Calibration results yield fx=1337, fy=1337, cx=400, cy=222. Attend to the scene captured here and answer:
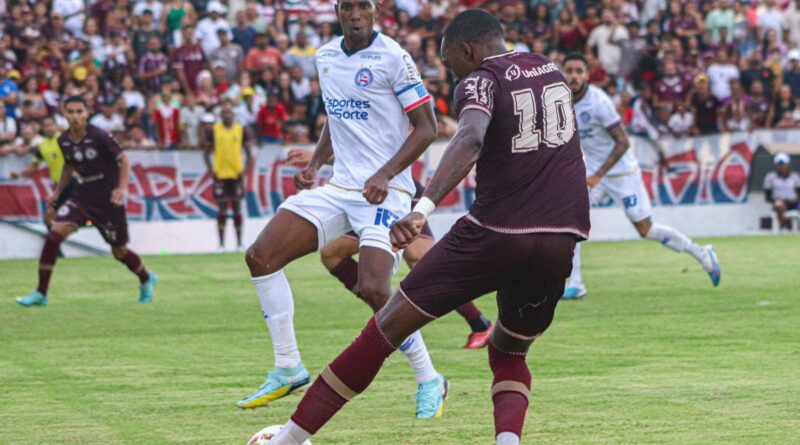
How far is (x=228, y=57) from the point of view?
84.0ft

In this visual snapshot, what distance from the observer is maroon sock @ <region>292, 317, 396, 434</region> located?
19.5 ft

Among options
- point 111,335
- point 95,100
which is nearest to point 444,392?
point 111,335

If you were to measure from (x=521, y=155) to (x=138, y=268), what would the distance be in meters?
10.1

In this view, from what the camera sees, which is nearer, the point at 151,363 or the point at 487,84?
the point at 487,84

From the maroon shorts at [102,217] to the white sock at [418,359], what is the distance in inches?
302

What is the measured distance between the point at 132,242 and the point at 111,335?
10972mm

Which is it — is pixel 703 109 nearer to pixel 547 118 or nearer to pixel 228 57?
pixel 228 57

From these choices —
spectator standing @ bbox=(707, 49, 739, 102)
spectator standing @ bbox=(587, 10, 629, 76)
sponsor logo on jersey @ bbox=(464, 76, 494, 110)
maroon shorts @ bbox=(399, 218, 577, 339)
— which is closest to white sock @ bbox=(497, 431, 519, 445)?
maroon shorts @ bbox=(399, 218, 577, 339)

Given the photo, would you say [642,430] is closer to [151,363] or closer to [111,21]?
[151,363]

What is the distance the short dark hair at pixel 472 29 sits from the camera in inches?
233

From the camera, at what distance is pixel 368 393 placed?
8.65 m

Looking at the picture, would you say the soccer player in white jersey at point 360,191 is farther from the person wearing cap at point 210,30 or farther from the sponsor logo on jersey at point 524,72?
the person wearing cap at point 210,30

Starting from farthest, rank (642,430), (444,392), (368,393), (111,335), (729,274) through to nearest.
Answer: (729,274) < (111,335) < (368,393) < (444,392) < (642,430)

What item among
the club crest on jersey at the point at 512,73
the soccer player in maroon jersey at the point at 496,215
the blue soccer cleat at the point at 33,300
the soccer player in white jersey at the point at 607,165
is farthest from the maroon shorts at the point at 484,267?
the blue soccer cleat at the point at 33,300
